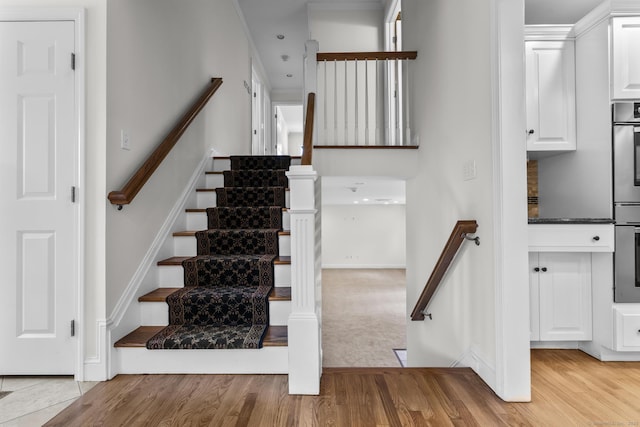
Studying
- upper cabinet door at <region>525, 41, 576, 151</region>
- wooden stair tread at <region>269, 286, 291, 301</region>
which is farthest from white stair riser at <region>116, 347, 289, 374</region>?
upper cabinet door at <region>525, 41, 576, 151</region>

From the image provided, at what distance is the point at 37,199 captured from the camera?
193 centimetres

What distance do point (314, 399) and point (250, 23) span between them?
5778mm

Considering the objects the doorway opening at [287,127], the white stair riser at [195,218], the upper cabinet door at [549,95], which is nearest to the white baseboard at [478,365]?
the upper cabinet door at [549,95]

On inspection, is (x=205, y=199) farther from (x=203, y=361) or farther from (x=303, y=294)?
(x=303, y=294)

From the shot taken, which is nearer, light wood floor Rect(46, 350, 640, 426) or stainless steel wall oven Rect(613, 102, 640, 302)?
light wood floor Rect(46, 350, 640, 426)

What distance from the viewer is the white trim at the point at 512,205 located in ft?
5.59

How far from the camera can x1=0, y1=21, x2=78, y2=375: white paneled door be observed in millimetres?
1916

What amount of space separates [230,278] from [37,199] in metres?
1.21

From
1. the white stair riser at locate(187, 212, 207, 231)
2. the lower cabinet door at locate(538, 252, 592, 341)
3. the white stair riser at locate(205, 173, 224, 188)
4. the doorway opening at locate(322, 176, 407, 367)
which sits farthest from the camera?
the doorway opening at locate(322, 176, 407, 367)

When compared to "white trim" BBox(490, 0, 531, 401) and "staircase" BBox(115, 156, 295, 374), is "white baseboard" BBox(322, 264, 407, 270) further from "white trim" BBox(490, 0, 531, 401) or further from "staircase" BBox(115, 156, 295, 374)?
"white trim" BBox(490, 0, 531, 401)

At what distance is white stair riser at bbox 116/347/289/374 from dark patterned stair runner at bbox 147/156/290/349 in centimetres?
5

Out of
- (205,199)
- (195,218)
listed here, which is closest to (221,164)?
(205,199)

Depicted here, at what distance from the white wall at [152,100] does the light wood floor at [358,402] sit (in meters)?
0.55

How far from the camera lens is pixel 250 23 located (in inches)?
224
